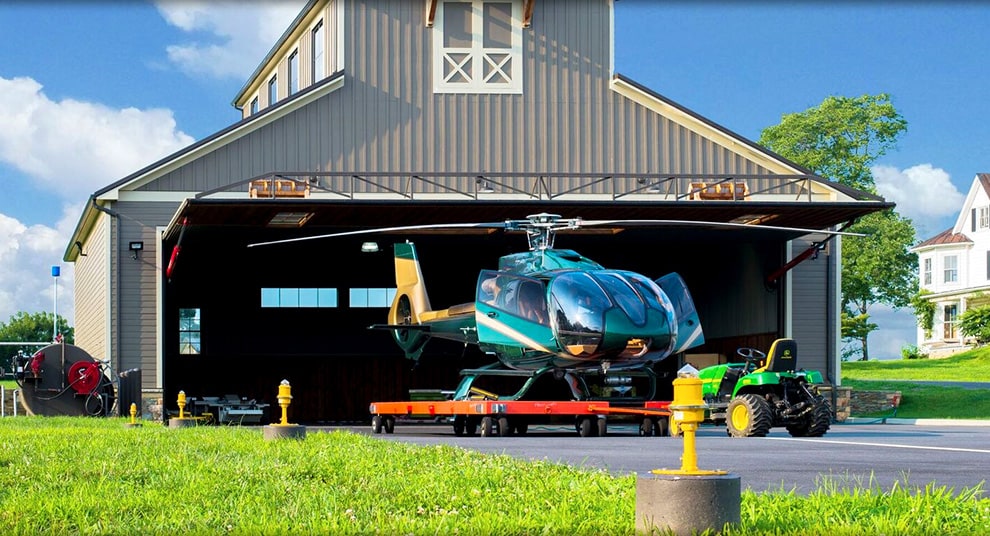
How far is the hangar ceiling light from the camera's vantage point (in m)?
29.1

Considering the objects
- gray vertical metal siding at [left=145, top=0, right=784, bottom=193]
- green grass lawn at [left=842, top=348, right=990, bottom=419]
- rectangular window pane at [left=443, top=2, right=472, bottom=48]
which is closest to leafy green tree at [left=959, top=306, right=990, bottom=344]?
green grass lawn at [left=842, top=348, right=990, bottom=419]

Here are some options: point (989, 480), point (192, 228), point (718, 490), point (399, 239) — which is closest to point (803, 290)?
point (399, 239)

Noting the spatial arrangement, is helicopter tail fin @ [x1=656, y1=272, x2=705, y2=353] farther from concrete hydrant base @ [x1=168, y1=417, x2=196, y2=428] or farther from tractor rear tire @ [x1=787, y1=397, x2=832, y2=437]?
concrete hydrant base @ [x1=168, y1=417, x2=196, y2=428]

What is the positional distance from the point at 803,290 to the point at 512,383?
1070 cm

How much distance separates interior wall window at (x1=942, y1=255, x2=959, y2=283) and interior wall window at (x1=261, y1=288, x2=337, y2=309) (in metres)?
41.2

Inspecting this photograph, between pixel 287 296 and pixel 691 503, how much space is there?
32596 mm

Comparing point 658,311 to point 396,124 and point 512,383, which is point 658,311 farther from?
point 512,383

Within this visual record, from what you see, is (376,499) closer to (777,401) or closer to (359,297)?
(777,401)

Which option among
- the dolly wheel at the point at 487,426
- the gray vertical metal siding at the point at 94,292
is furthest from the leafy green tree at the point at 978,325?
the dolly wheel at the point at 487,426

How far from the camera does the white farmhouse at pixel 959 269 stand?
2574 inches

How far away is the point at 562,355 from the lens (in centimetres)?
2211

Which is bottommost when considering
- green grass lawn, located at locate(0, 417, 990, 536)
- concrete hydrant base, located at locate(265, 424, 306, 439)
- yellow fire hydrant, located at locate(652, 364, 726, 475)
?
concrete hydrant base, located at locate(265, 424, 306, 439)

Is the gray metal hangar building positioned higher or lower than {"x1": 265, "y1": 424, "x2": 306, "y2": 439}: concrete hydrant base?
higher

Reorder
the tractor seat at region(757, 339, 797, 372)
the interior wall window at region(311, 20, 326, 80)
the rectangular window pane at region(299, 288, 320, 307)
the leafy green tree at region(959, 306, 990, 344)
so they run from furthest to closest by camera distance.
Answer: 1. the leafy green tree at region(959, 306, 990, 344)
2. the rectangular window pane at region(299, 288, 320, 307)
3. the interior wall window at region(311, 20, 326, 80)
4. the tractor seat at region(757, 339, 797, 372)
